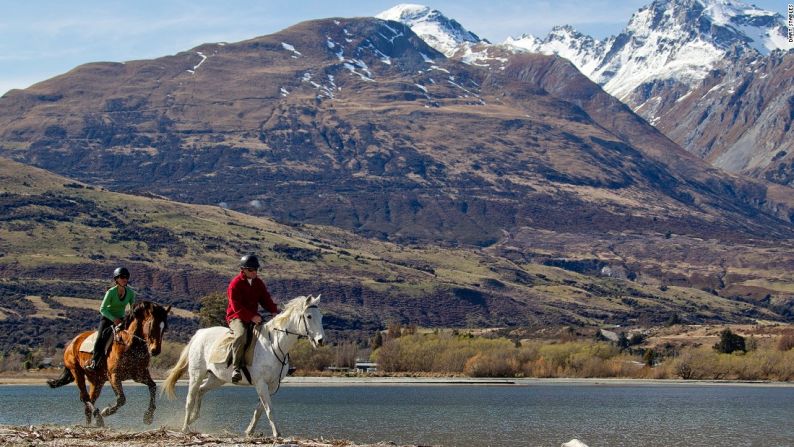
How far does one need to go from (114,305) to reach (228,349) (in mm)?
4947

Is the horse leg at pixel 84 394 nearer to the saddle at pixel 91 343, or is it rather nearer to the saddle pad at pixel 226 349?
the saddle at pixel 91 343

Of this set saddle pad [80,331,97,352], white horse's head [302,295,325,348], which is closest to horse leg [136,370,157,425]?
saddle pad [80,331,97,352]

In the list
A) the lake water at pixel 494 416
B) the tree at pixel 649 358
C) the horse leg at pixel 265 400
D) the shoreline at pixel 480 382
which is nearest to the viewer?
the horse leg at pixel 265 400

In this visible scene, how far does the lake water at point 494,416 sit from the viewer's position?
6191 cm

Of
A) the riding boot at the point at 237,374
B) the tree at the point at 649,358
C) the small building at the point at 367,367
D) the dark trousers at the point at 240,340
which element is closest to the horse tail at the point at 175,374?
the dark trousers at the point at 240,340

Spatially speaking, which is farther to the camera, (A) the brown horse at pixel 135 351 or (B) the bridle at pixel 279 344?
(A) the brown horse at pixel 135 351

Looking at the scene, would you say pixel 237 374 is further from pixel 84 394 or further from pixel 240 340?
pixel 84 394

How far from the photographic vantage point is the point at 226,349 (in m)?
34.6

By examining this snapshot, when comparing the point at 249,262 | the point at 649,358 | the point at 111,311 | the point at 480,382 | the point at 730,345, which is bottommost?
the point at 480,382

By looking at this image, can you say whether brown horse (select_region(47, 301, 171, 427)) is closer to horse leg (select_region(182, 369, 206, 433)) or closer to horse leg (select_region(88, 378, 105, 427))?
horse leg (select_region(88, 378, 105, 427))

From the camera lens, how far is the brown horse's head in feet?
118

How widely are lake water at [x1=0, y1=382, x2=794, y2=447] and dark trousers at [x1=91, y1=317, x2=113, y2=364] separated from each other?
3401 mm

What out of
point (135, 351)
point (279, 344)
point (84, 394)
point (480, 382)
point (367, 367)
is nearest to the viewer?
point (279, 344)

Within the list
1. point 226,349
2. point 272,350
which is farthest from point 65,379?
point 272,350
